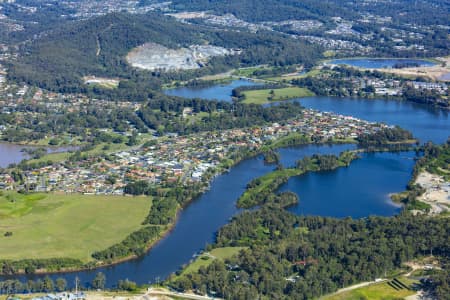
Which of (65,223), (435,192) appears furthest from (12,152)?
(435,192)

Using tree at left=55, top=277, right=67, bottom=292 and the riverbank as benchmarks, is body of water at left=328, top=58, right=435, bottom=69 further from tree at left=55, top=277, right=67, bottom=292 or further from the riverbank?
tree at left=55, top=277, right=67, bottom=292

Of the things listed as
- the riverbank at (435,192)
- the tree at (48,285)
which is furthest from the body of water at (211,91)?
the tree at (48,285)

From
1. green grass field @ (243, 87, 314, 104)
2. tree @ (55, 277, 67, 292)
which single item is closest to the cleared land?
green grass field @ (243, 87, 314, 104)

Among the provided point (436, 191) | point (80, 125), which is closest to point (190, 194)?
point (436, 191)

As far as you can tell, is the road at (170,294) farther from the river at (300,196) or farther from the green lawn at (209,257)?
the green lawn at (209,257)

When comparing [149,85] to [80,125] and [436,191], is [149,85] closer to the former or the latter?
[80,125]

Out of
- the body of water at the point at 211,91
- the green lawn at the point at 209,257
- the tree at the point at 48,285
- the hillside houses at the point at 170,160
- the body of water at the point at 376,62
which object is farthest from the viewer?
the body of water at the point at 376,62
